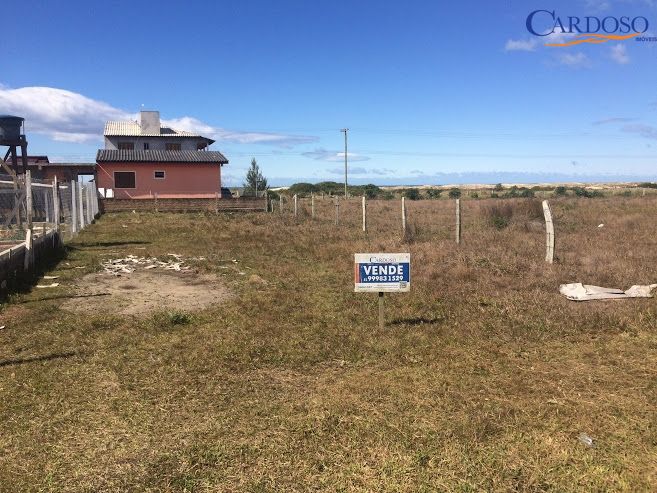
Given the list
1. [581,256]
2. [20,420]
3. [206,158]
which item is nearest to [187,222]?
[206,158]

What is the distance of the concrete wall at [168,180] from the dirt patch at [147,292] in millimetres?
Answer: 25419

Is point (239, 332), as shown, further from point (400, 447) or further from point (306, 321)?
point (400, 447)

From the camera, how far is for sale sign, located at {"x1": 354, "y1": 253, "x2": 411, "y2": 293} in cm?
642

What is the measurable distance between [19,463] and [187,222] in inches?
819

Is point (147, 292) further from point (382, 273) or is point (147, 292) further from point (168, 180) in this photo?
point (168, 180)

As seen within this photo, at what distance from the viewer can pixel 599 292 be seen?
804 cm

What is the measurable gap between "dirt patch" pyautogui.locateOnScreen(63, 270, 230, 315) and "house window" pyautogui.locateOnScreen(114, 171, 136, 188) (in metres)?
25.9

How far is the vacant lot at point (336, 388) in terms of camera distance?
11.1 ft

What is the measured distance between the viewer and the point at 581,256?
11422 millimetres

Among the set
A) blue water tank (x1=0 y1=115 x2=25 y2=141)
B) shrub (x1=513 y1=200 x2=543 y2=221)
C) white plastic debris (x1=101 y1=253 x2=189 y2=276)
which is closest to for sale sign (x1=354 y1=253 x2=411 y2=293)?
white plastic debris (x1=101 y1=253 x2=189 y2=276)

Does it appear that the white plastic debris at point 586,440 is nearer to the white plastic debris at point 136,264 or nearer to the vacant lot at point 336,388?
the vacant lot at point 336,388

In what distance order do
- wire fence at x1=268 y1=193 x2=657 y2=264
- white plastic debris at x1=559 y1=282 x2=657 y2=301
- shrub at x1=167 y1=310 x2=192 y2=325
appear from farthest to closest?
wire fence at x1=268 y1=193 x2=657 y2=264, white plastic debris at x1=559 y1=282 x2=657 y2=301, shrub at x1=167 y1=310 x2=192 y2=325

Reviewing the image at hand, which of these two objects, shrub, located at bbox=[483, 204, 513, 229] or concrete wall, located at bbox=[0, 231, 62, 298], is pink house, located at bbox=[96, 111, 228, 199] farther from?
concrete wall, located at bbox=[0, 231, 62, 298]

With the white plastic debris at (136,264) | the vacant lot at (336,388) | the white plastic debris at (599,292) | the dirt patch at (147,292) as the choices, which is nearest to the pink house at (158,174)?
the white plastic debris at (136,264)
